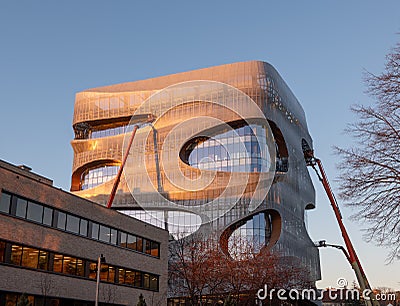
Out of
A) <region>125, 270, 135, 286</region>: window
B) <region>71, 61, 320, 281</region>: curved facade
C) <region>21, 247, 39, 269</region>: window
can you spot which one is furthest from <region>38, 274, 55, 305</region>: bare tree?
<region>71, 61, 320, 281</region>: curved facade

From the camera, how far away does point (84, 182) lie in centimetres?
10306

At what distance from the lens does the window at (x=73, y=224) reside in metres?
42.5

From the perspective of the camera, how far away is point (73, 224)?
4303 cm

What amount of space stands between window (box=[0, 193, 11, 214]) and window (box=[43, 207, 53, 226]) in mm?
3899

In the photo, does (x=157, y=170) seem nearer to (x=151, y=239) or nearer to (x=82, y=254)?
(x=151, y=239)

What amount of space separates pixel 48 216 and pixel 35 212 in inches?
60.7

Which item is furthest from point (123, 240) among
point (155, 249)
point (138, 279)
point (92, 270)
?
point (92, 270)

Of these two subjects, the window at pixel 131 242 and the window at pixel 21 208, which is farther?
the window at pixel 131 242

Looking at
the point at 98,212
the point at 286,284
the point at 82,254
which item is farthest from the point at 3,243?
the point at 286,284

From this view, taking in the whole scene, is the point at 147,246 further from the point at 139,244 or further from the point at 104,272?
the point at 104,272

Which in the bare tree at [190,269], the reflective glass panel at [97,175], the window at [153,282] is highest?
the reflective glass panel at [97,175]

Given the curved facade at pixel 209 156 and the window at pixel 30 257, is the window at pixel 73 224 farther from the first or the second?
the curved facade at pixel 209 156

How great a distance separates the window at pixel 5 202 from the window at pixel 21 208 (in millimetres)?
895

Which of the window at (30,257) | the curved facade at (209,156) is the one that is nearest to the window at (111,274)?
the window at (30,257)
